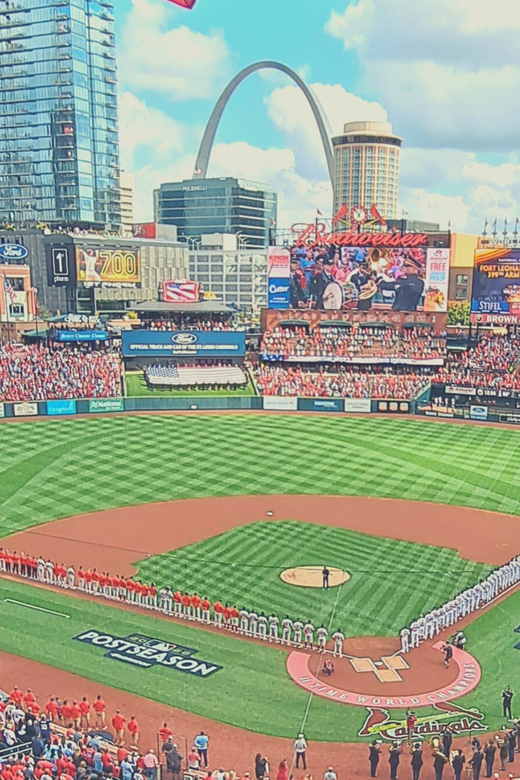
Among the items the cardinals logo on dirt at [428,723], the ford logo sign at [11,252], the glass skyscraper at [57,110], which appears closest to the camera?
the cardinals logo on dirt at [428,723]

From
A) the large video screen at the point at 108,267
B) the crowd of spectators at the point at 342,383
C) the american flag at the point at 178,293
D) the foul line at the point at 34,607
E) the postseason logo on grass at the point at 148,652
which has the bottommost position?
the foul line at the point at 34,607

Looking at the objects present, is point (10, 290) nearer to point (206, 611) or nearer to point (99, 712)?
point (206, 611)

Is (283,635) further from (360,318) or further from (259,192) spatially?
(259,192)

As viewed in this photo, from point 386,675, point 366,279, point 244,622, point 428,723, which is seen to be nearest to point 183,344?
point 366,279

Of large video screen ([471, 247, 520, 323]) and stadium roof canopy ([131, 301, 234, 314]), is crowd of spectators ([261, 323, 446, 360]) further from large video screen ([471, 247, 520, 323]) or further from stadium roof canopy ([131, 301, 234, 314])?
stadium roof canopy ([131, 301, 234, 314])

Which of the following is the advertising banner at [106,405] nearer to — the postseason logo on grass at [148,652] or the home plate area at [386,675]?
the postseason logo on grass at [148,652]

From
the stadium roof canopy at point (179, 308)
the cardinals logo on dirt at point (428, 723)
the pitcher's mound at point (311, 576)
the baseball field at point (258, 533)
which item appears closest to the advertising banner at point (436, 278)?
the baseball field at point (258, 533)

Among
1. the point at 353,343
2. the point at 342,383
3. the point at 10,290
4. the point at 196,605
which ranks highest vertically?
the point at 10,290

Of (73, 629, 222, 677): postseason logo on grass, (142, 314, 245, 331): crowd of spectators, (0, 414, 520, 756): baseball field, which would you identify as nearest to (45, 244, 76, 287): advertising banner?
(142, 314, 245, 331): crowd of spectators
